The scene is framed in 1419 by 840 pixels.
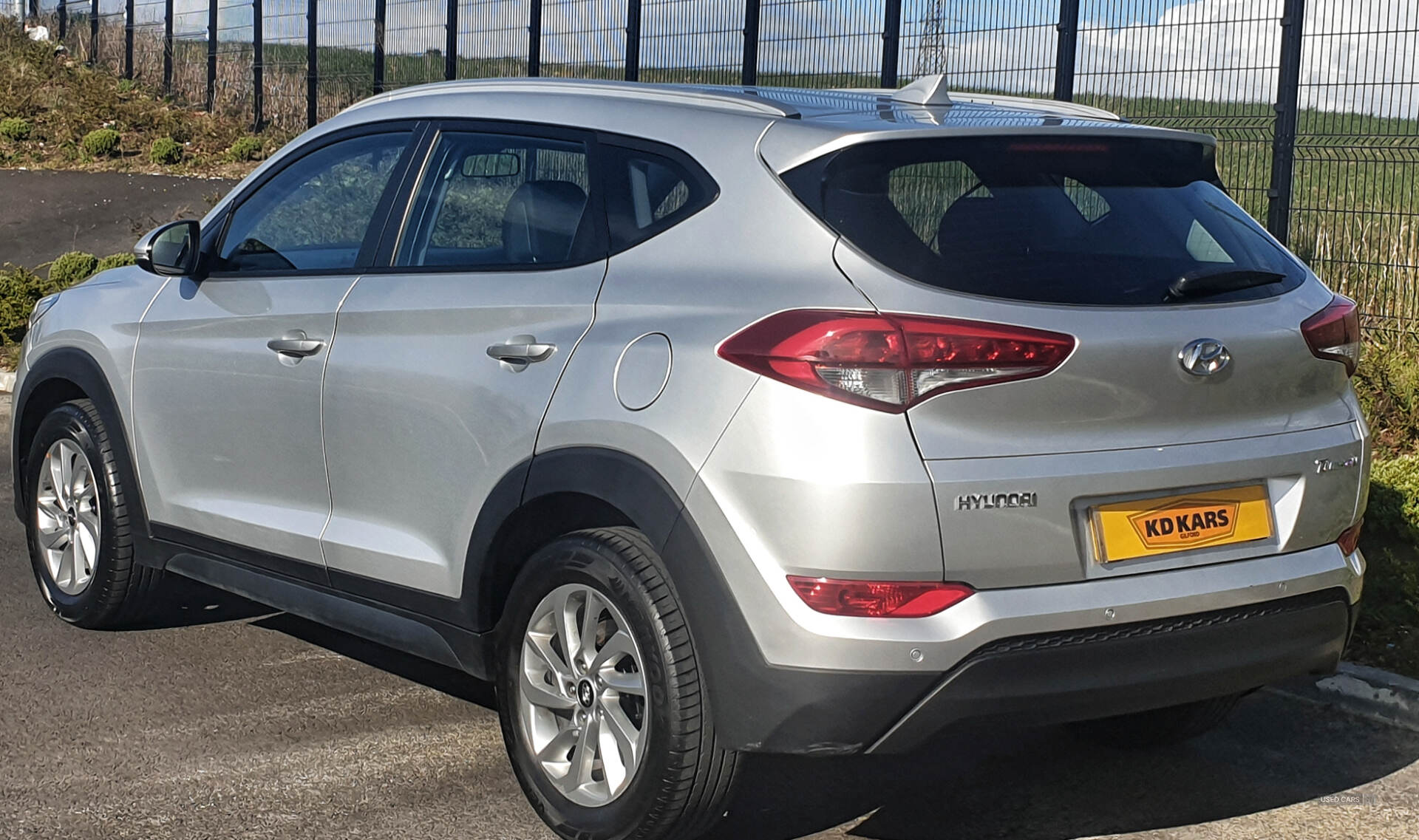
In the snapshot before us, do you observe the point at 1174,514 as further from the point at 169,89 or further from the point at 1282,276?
the point at 169,89

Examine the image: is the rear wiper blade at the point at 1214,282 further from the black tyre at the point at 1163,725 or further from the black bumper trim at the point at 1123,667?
the black tyre at the point at 1163,725

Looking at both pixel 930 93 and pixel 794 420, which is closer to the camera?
pixel 794 420

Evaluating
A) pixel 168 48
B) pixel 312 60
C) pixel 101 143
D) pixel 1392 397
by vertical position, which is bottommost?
pixel 1392 397

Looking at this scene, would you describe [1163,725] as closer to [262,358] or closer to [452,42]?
[262,358]

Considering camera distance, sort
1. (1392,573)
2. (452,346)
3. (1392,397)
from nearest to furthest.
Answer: (452,346)
(1392,573)
(1392,397)

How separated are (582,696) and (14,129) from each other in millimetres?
22559

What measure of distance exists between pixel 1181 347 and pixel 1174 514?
0.36 metres

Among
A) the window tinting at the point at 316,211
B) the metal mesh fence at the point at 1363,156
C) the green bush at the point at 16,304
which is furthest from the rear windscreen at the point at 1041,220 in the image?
the green bush at the point at 16,304

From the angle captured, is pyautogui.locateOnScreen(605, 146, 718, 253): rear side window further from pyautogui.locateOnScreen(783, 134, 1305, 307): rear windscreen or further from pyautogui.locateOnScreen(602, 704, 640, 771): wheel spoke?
pyautogui.locateOnScreen(602, 704, 640, 771): wheel spoke

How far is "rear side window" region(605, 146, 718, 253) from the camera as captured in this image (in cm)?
374

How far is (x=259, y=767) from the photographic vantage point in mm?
4383

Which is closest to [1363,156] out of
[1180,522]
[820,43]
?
[820,43]

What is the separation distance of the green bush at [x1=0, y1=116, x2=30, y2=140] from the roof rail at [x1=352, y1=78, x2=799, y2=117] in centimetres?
2103

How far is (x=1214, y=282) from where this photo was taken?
11.9 ft
